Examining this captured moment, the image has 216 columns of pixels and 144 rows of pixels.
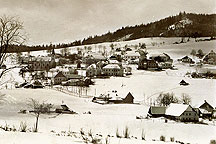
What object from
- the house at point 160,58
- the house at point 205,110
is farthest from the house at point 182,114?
the house at point 160,58

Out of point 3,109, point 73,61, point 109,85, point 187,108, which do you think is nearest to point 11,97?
point 3,109

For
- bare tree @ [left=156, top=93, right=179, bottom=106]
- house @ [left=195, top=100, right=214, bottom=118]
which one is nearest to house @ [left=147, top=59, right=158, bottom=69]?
bare tree @ [left=156, top=93, right=179, bottom=106]

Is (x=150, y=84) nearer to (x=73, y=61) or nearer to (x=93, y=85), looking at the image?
(x=93, y=85)

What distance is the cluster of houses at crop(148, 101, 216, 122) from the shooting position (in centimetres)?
1031

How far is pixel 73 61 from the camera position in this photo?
31.1m

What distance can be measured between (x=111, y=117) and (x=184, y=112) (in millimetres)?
3568

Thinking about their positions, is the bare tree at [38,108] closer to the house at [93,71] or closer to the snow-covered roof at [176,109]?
the snow-covered roof at [176,109]

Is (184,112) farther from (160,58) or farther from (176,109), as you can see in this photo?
(160,58)

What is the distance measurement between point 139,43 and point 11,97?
36707 mm

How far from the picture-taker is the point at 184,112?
10516mm

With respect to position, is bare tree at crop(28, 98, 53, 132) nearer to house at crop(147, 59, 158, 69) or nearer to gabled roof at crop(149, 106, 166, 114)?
gabled roof at crop(149, 106, 166, 114)

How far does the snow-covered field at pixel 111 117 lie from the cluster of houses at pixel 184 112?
434mm

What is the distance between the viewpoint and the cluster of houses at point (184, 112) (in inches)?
406

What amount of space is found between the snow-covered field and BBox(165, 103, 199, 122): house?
822 mm
